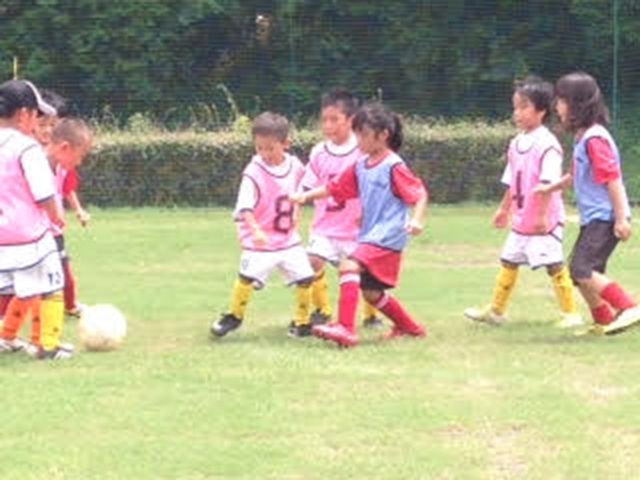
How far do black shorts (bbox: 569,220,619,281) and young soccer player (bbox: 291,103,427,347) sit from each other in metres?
0.92

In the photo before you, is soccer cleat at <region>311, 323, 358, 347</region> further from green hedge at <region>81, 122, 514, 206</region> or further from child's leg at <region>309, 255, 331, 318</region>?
green hedge at <region>81, 122, 514, 206</region>

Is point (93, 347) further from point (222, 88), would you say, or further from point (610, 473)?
point (222, 88)

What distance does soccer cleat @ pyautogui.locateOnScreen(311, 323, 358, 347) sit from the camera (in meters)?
8.08

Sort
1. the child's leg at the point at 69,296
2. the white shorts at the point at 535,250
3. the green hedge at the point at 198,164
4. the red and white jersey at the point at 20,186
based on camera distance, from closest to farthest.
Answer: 1. the red and white jersey at the point at 20,186
2. the white shorts at the point at 535,250
3. the child's leg at the point at 69,296
4. the green hedge at the point at 198,164

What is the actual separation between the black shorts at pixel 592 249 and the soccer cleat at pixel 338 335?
133 centimetres

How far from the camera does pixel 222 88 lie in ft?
70.8

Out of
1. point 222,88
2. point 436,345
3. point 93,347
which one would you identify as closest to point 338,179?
point 436,345

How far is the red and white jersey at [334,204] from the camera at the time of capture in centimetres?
907

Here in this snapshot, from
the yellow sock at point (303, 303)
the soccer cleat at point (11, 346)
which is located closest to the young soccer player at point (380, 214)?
the yellow sock at point (303, 303)

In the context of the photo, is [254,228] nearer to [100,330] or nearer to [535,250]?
[100,330]

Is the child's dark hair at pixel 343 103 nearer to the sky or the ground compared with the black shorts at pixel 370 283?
nearer to the sky

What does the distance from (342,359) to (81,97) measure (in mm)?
14226

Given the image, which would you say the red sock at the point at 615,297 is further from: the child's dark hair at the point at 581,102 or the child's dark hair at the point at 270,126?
the child's dark hair at the point at 270,126

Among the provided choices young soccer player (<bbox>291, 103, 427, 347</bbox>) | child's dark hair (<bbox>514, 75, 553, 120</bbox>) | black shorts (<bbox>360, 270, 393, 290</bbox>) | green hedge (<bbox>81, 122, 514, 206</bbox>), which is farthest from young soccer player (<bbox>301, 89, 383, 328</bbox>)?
green hedge (<bbox>81, 122, 514, 206</bbox>)
